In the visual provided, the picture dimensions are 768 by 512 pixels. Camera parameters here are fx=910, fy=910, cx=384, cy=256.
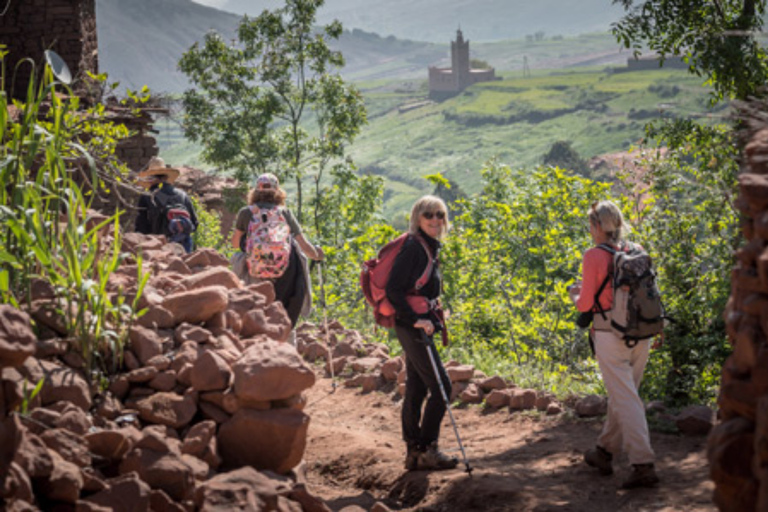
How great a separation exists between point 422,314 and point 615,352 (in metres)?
1.21

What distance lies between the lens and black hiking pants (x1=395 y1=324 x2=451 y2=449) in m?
Answer: 5.84

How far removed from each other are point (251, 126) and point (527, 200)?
772 centimetres

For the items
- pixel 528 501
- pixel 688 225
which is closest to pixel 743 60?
pixel 688 225

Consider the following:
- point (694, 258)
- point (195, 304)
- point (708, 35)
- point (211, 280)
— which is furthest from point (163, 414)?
point (708, 35)

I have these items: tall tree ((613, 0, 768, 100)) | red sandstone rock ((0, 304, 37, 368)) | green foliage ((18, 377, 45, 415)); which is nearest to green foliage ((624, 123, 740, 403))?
tall tree ((613, 0, 768, 100))

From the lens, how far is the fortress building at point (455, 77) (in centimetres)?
17462

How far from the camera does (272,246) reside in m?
6.94

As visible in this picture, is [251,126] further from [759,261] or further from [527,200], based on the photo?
[759,261]

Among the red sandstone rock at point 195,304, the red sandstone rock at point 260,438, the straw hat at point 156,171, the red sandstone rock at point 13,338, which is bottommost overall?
the red sandstone rock at point 260,438

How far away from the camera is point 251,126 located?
24.6m

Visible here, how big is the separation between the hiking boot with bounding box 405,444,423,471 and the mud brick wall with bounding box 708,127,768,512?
273 cm

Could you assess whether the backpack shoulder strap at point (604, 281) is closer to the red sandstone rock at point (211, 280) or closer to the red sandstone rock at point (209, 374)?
the red sandstone rock at point (209, 374)

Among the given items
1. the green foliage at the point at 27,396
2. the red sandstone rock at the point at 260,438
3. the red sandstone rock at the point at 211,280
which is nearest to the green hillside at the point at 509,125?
the red sandstone rock at the point at 211,280

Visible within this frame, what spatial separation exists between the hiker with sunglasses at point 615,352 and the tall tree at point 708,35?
13.9 feet
